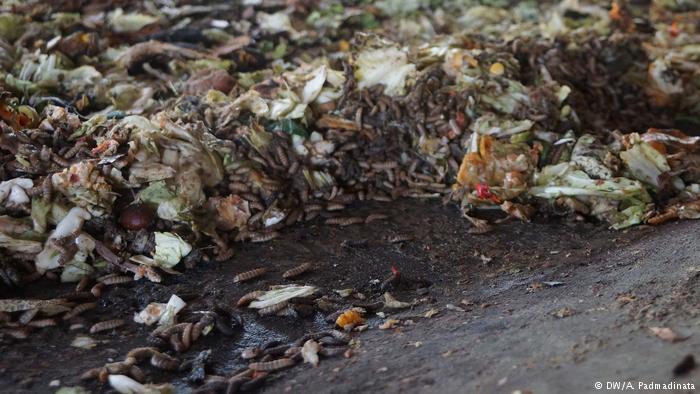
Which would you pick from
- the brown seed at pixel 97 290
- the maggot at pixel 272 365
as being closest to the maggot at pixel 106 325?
the brown seed at pixel 97 290

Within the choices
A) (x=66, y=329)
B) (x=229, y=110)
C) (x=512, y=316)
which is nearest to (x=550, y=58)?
(x=229, y=110)

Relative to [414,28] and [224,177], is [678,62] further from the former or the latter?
[224,177]

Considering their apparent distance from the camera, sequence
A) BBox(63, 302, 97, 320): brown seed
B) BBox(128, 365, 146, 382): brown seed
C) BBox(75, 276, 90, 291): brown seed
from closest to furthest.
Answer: BBox(128, 365, 146, 382): brown seed, BBox(63, 302, 97, 320): brown seed, BBox(75, 276, 90, 291): brown seed

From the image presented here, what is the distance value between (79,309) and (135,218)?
1113 mm

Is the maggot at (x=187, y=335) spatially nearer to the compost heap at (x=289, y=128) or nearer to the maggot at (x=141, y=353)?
the maggot at (x=141, y=353)

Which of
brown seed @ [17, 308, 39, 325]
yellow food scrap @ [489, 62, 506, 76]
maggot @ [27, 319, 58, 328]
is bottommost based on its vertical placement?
maggot @ [27, 319, 58, 328]

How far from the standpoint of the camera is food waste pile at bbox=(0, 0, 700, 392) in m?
5.63

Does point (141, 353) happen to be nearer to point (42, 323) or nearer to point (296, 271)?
point (42, 323)

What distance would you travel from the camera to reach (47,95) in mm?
7480

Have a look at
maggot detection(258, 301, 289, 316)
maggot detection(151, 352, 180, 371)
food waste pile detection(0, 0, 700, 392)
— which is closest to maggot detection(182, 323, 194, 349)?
food waste pile detection(0, 0, 700, 392)

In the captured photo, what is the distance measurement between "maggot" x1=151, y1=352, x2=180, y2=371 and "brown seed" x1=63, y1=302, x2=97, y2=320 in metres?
1.06

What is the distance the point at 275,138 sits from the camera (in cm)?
700

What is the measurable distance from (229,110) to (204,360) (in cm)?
341

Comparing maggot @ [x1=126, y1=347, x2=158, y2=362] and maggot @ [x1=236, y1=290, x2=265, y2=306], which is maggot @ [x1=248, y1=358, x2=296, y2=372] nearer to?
maggot @ [x1=126, y1=347, x2=158, y2=362]
